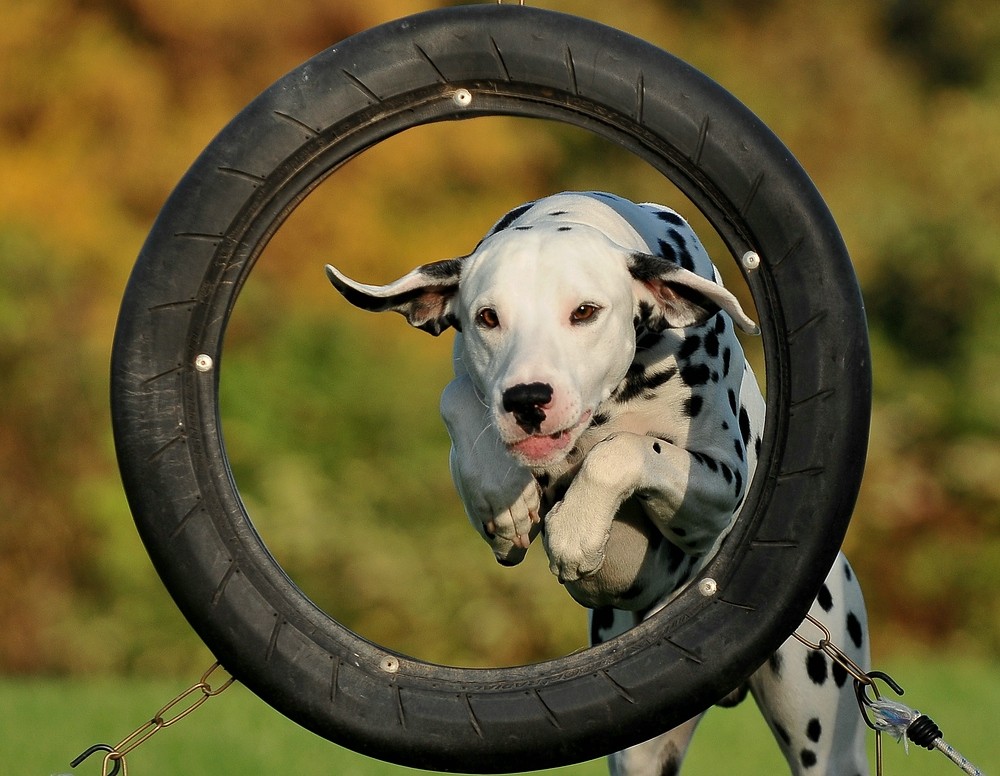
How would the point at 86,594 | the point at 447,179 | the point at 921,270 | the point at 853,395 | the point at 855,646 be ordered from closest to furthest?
the point at 853,395, the point at 855,646, the point at 86,594, the point at 921,270, the point at 447,179

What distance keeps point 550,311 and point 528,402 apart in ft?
1.09

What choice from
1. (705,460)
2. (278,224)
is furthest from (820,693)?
(278,224)

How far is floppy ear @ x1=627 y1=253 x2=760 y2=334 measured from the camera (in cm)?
435

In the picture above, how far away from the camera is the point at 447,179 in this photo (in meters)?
16.1

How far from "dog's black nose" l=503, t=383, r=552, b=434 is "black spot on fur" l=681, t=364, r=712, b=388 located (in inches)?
33.1

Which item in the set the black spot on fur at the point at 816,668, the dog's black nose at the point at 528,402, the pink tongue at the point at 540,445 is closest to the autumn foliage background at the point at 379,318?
the black spot on fur at the point at 816,668

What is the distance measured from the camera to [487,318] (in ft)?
14.2

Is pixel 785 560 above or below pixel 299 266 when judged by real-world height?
below

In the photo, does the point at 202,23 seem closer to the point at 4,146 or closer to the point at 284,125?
the point at 4,146

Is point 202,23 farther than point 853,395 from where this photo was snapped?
Yes

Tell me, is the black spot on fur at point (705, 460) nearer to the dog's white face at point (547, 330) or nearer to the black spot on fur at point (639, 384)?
the black spot on fur at point (639, 384)

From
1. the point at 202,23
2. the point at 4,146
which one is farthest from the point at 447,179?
the point at 4,146

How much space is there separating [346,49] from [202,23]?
12.8 meters

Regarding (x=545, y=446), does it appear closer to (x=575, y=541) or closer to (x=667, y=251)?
(x=575, y=541)
